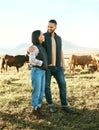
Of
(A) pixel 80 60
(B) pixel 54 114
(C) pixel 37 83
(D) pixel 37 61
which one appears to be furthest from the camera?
(A) pixel 80 60

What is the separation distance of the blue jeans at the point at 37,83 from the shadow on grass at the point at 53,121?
0.45 m

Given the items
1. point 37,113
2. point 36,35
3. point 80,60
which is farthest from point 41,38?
point 80,60

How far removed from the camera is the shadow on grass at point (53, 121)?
7289mm

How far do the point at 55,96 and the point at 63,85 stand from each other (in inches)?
87.4

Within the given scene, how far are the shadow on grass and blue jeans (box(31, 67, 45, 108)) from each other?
1.47ft

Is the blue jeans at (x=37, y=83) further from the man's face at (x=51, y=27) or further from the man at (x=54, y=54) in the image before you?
the man's face at (x=51, y=27)

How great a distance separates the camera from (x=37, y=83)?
7625mm

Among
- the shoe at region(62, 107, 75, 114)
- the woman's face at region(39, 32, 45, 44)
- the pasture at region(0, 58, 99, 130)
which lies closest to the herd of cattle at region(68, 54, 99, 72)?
the pasture at region(0, 58, 99, 130)

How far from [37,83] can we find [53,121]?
956mm

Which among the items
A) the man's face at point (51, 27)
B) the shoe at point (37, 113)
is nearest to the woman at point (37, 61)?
the shoe at point (37, 113)

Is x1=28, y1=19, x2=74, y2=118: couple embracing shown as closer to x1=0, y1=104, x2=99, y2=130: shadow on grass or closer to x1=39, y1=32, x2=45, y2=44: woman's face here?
x1=39, y1=32, x2=45, y2=44: woman's face

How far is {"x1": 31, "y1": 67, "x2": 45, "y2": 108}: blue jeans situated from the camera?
7.62 meters

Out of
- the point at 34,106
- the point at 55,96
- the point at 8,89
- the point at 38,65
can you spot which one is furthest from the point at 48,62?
the point at 8,89

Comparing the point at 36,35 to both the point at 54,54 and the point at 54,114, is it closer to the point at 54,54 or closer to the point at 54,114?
the point at 54,54
